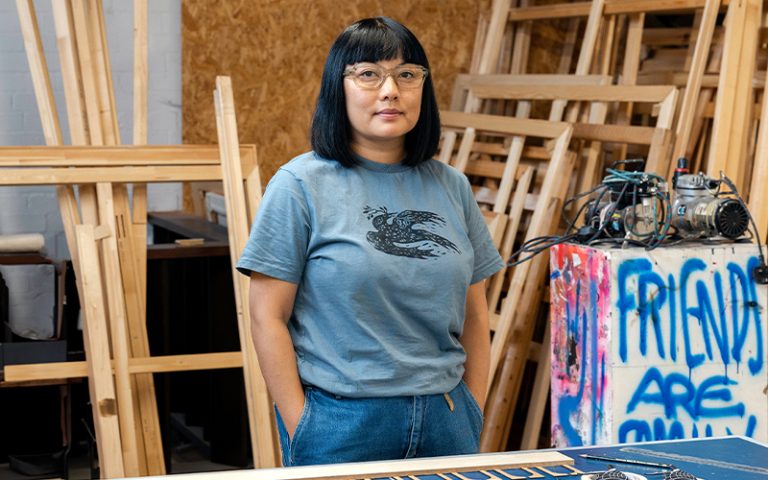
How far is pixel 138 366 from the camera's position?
121 inches

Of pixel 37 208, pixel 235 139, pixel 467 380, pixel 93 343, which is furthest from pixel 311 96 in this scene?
pixel 467 380

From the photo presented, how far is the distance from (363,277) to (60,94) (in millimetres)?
3002

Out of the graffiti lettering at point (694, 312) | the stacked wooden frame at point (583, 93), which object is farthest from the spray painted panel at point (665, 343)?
the stacked wooden frame at point (583, 93)

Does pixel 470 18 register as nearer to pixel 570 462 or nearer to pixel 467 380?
pixel 467 380

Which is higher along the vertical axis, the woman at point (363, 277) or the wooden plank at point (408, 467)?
the woman at point (363, 277)

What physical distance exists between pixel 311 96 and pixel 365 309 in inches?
119

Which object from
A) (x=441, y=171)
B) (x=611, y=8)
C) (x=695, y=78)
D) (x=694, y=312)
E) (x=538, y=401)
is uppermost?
(x=611, y=8)

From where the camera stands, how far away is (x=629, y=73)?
4.30m

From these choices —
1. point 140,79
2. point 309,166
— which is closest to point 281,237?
point 309,166

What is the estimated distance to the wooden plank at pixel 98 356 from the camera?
116 inches

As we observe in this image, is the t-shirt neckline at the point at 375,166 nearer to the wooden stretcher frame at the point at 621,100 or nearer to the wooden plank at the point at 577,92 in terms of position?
the wooden stretcher frame at the point at 621,100

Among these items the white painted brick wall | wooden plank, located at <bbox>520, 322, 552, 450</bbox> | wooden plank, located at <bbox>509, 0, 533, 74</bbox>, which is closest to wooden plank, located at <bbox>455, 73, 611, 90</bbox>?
wooden plank, located at <bbox>509, 0, 533, 74</bbox>

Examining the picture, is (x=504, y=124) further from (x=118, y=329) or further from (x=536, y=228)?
(x=118, y=329)

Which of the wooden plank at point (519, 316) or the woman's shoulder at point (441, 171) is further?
the wooden plank at point (519, 316)
